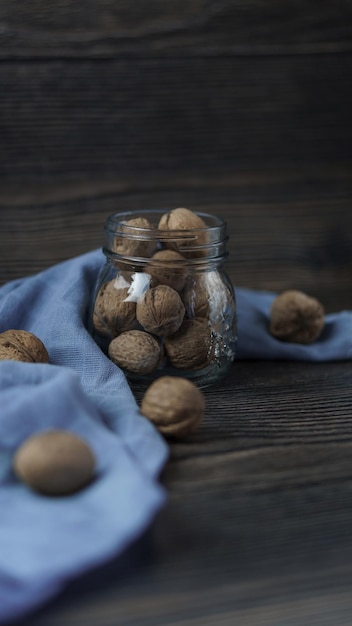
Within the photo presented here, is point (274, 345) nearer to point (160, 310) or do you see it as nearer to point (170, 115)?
point (160, 310)

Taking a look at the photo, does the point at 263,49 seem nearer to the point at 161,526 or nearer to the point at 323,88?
the point at 323,88

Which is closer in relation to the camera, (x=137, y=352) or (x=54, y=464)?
(x=54, y=464)

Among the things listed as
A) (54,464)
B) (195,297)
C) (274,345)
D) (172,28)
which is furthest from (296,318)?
(54,464)

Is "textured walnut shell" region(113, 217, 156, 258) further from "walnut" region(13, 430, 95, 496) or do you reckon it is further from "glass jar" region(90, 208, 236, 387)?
"walnut" region(13, 430, 95, 496)

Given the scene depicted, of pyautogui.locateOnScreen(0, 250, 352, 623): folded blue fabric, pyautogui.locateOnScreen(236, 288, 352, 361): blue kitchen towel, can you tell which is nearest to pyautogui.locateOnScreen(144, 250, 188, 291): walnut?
pyautogui.locateOnScreen(0, 250, 352, 623): folded blue fabric

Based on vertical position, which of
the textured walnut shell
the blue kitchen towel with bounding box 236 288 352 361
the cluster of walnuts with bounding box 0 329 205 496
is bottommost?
the blue kitchen towel with bounding box 236 288 352 361

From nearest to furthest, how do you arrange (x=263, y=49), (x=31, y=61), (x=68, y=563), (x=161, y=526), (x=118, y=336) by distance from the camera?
(x=68, y=563) → (x=161, y=526) → (x=118, y=336) → (x=31, y=61) → (x=263, y=49)

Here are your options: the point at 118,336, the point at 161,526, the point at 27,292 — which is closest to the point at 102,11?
the point at 27,292
